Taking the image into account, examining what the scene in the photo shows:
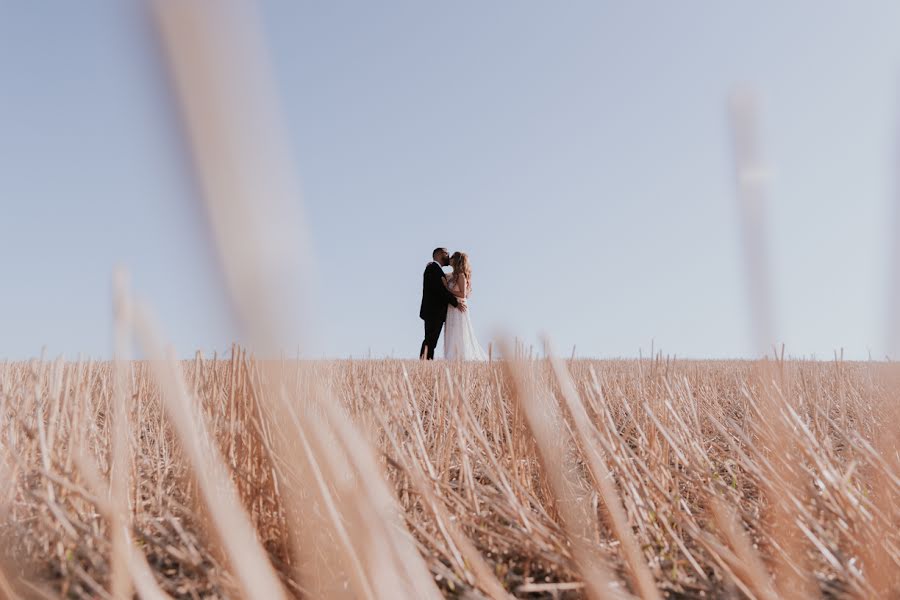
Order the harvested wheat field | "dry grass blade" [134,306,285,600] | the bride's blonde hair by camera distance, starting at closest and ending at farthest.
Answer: "dry grass blade" [134,306,285,600], the harvested wheat field, the bride's blonde hair

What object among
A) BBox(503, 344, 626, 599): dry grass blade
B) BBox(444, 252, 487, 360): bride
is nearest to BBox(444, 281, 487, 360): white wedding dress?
BBox(444, 252, 487, 360): bride

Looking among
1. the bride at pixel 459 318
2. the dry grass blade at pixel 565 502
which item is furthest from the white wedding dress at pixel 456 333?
the dry grass blade at pixel 565 502

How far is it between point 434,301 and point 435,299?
0.03 metres

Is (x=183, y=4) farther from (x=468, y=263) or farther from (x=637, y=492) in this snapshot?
(x=468, y=263)

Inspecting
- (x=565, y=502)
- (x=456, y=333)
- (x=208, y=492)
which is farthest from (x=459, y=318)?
(x=208, y=492)

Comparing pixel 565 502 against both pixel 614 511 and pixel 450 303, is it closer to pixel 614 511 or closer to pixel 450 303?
pixel 614 511

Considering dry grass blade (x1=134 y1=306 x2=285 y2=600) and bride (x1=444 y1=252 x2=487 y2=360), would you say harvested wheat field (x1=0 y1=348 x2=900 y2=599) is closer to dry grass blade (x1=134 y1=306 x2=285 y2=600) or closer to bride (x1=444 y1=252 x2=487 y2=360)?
dry grass blade (x1=134 y1=306 x2=285 y2=600)

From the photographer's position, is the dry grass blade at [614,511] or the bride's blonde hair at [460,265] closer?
the dry grass blade at [614,511]

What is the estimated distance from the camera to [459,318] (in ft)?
26.4

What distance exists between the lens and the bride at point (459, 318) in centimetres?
791

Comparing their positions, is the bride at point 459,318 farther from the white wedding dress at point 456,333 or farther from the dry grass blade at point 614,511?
the dry grass blade at point 614,511

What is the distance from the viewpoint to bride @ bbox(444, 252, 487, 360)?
791 centimetres

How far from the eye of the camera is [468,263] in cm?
801

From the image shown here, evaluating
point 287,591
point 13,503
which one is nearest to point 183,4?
point 287,591
